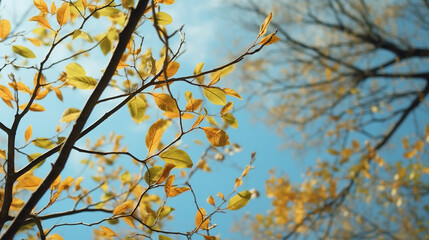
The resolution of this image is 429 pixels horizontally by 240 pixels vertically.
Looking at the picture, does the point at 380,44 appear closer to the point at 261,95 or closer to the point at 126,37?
the point at 261,95

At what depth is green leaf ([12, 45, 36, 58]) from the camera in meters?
0.57

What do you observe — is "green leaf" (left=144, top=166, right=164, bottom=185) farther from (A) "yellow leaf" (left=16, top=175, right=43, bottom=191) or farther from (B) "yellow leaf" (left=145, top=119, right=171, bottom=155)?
(A) "yellow leaf" (left=16, top=175, right=43, bottom=191)

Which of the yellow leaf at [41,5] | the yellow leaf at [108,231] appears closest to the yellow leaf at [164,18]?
the yellow leaf at [41,5]

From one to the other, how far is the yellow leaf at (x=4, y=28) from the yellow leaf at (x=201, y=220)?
43 centimetres

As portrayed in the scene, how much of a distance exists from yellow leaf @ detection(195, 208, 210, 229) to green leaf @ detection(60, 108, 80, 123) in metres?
0.23

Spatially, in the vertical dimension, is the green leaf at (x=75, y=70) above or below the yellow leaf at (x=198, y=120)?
above

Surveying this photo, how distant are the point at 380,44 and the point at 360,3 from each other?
17.2 inches

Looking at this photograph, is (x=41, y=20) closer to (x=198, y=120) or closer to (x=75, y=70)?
(x=75, y=70)

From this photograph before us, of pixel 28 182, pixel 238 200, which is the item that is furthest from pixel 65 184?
pixel 238 200

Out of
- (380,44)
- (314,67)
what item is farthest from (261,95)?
(380,44)

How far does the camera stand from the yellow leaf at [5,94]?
48cm

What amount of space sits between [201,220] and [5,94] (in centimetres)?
35

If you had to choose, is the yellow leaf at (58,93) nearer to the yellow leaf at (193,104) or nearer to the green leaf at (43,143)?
the green leaf at (43,143)

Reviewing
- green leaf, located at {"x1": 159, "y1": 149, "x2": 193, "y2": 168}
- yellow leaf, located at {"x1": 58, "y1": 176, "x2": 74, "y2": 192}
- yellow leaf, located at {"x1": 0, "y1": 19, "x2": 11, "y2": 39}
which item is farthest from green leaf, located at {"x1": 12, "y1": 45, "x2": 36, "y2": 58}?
green leaf, located at {"x1": 159, "y1": 149, "x2": 193, "y2": 168}
